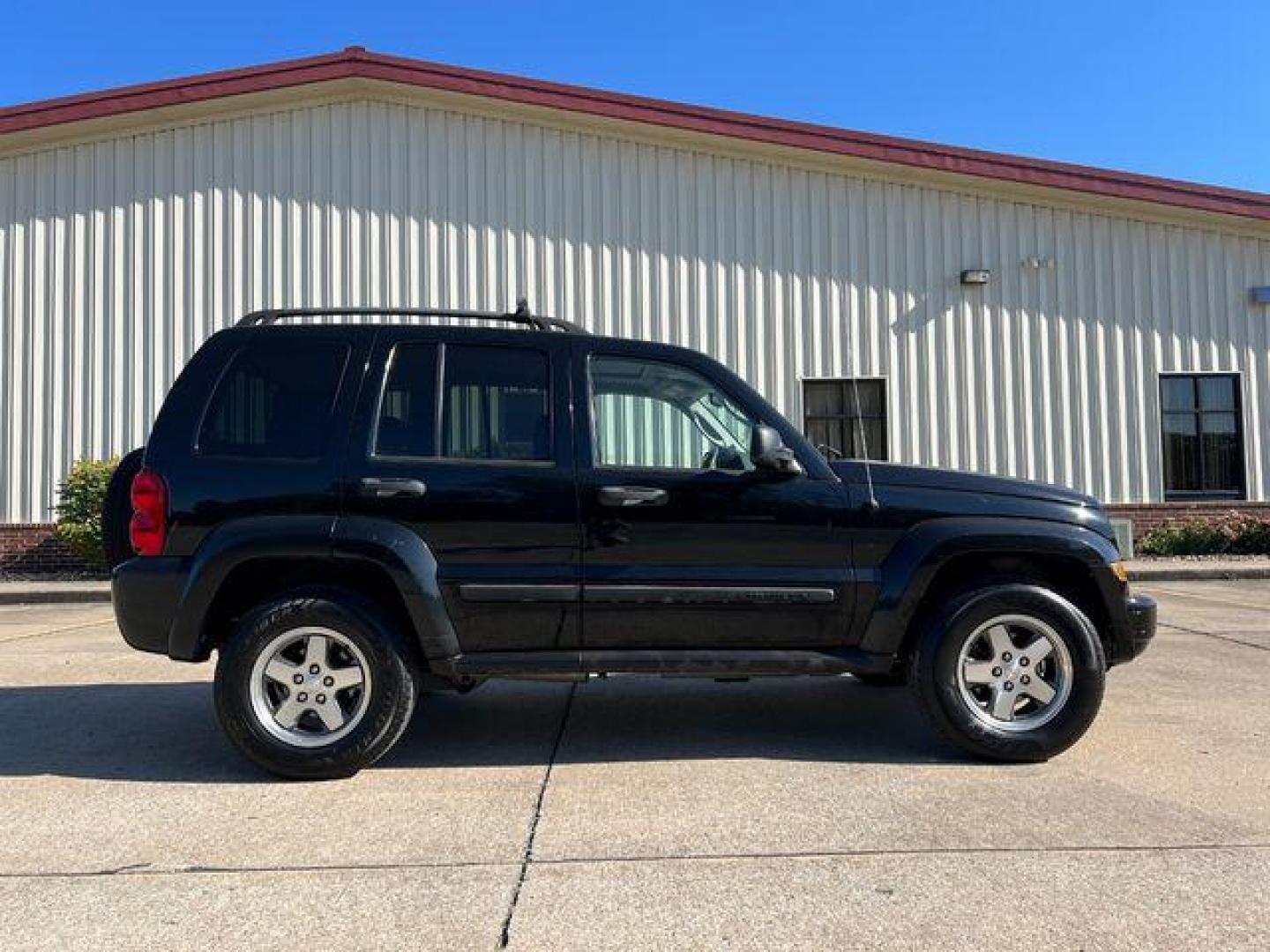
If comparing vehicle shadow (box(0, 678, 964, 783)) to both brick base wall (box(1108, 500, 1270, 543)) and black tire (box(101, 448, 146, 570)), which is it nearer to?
black tire (box(101, 448, 146, 570))

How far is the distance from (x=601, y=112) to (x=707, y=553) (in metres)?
11.1

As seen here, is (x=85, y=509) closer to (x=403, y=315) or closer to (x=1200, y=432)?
(x=403, y=315)

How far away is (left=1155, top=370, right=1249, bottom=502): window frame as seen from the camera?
47.9 ft

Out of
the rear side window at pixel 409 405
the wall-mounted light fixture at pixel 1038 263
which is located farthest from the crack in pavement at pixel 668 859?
the wall-mounted light fixture at pixel 1038 263

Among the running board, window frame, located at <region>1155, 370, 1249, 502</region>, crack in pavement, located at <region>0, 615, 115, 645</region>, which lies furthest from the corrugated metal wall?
the running board

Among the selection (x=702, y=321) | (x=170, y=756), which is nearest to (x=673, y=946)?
(x=170, y=756)

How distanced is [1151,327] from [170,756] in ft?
47.2

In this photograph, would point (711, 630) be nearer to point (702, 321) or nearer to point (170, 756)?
point (170, 756)

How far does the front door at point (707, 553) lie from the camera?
434 cm

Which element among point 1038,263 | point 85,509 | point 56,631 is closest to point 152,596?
point 56,631

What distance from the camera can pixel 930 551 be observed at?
173 inches

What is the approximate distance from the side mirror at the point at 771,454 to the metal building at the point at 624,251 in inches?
390

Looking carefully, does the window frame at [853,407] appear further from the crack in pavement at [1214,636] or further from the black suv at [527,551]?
the black suv at [527,551]

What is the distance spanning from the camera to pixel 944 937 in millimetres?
2777
